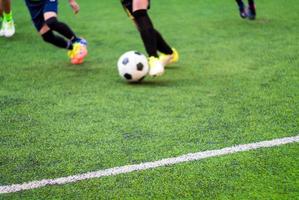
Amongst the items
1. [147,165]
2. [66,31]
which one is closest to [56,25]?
[66,31]

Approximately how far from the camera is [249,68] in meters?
5.16

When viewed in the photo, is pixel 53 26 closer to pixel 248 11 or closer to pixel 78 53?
pixel 78 53

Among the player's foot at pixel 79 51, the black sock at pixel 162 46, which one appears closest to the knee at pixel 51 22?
the player's foot at pixel 79 51

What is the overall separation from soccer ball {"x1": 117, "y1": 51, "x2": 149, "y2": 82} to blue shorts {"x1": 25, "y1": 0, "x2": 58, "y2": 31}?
1111 mm

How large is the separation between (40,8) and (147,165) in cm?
309

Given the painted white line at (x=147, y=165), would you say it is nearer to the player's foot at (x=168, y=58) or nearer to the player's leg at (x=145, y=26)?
the player's leg at (x=145, y=26)

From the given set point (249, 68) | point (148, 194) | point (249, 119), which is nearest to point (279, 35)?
point (249, 68)

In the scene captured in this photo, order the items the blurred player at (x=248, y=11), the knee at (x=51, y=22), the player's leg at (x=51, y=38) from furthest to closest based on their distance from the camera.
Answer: the blurred player at (x=248, y=11), the player's leg at (x=51, y=38), the knee at (x=51, y=22)

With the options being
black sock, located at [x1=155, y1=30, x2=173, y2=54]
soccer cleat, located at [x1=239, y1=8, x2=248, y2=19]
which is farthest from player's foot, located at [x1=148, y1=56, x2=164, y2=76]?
soccer cleat, located at [x1=239, y1=8, x2=248, y2=19]

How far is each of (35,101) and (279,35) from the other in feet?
12.1

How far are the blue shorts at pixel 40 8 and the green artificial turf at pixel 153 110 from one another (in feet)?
1.61

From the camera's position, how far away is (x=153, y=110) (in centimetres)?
394

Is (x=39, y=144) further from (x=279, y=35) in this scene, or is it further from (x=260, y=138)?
(x=279, y=35)

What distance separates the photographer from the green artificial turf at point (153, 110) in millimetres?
2775
